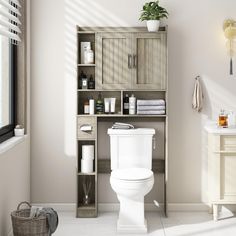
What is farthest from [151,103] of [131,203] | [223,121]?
[131,203]

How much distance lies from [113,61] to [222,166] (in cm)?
139

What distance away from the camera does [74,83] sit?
4832 mm

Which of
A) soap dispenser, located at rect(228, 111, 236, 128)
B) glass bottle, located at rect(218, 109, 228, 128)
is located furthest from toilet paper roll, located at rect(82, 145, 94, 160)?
soap dispenser, located at rect(228, 111, 236, 128)

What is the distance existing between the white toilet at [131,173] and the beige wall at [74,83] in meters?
0.36

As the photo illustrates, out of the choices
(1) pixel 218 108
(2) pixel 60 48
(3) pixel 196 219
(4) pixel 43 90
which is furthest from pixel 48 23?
(3) pixel 196 219

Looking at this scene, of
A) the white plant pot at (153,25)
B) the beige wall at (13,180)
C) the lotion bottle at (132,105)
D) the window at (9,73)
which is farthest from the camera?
the lotion bottle at (132,105)

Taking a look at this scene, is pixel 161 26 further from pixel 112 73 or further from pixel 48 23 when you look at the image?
pixel 48 23

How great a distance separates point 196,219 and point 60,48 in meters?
2.09

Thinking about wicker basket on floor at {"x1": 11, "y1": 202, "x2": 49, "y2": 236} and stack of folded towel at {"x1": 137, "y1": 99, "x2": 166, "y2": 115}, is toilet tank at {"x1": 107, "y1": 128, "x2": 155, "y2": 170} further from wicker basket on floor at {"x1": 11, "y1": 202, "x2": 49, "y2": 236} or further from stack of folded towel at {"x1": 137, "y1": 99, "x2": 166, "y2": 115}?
wicker basket on floor at {"x1": 11, "y1": 202, "x2": 49, "y2": 236}

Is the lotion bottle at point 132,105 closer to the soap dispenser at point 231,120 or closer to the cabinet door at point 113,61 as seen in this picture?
the cabinet door at point 113,61

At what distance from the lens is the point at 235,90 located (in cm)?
481

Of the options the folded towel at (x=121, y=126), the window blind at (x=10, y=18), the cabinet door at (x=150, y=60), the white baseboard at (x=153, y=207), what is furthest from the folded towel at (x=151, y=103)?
the window blind at (x=10, y=18)

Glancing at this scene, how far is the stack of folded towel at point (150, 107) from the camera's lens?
4.61m

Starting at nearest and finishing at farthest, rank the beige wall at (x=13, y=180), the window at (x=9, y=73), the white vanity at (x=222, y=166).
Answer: the beige wall at (x=13, y=180) → the window at (x=9, y=73) → the white vanity at (x=222, y=166)
